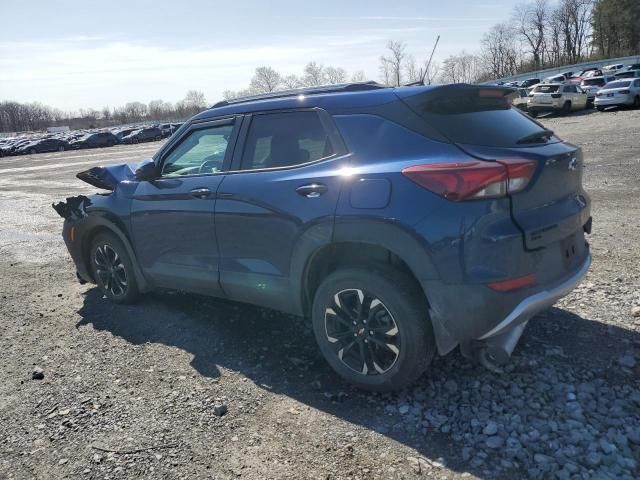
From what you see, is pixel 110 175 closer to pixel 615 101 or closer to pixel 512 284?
pixel 512 284

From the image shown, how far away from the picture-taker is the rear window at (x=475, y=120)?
297 cm

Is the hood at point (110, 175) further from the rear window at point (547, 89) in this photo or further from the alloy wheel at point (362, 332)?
the rear window at point (547, 89)

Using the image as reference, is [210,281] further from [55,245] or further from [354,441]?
[55,245]

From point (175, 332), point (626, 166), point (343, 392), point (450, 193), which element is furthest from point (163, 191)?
point (626, 166)

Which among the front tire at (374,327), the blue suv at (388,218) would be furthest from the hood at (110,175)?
the front tire at (374,327)

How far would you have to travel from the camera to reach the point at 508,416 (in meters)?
2.90

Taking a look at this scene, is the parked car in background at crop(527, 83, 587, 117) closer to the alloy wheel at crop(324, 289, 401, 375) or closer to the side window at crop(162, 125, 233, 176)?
the side window at crop(162, 125, 233, 176)

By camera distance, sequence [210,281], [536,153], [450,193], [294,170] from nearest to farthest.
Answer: [450,193] < [536,153] < [294,170] < [210,281]

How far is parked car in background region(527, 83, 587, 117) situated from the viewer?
93.4ft

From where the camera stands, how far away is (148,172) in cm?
444

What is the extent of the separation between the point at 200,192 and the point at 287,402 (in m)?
1.73

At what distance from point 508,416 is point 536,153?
59.6 inches

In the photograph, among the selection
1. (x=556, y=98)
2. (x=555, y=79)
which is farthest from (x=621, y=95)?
(x=555, y=79)

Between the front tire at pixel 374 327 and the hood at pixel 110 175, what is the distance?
263cm
